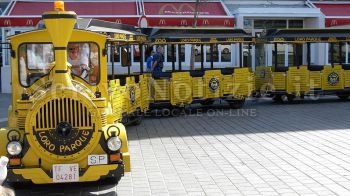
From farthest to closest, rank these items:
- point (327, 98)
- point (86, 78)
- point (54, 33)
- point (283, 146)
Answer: point (327, 98), point (283, 146), point (86, 78), point (54, 33)

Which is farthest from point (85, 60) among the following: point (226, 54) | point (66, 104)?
point (226, 54)

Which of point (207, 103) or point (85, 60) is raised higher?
point (85, 60)

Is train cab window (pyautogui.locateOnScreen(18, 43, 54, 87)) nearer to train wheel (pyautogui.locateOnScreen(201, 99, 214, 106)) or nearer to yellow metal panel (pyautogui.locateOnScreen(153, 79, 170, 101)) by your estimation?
yellow metal panel (pyautogui.locateOnScreen(153, 79, 170, 101))

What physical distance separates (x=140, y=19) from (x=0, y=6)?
6944mm

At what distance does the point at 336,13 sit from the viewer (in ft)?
80.8

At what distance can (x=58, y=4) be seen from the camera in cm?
661

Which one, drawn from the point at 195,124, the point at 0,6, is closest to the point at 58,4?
the point at 195,124

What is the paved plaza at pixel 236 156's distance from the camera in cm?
717

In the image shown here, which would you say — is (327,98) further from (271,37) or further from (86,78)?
(86,78)

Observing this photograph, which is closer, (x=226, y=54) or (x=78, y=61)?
(x=78, y=61)

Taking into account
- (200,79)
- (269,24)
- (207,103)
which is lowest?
(207,103)

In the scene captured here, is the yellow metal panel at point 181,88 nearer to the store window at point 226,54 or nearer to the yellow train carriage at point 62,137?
the store window at point 226,54

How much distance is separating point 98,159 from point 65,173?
43 centimetres

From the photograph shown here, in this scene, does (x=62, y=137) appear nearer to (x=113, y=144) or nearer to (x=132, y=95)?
(x=113, y=144)
